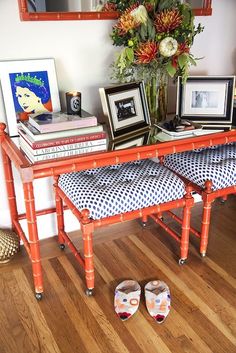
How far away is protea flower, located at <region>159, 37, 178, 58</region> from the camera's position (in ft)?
5.35

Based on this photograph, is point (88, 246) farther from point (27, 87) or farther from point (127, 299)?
point (27, 87)

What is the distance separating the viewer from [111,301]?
166 cm

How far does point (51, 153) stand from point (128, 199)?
370mm

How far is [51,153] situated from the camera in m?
1.45

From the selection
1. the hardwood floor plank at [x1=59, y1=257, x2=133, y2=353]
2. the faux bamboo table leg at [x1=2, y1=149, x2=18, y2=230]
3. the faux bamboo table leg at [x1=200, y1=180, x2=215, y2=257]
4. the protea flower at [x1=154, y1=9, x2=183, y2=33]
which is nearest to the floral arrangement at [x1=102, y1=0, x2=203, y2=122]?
the protea flower at [x1=154, y1=9, x2=183, y2=33]

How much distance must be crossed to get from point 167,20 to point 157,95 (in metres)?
0.35

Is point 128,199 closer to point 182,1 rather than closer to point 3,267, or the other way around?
point 3,267

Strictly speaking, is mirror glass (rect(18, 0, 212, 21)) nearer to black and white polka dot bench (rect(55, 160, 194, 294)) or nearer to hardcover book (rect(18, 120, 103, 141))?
hardcover book (rect(18, 120, 103, 141))

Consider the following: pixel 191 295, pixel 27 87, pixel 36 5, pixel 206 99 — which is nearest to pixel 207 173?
pixel 206 99

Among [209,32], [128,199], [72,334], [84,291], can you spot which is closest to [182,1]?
[209,32]

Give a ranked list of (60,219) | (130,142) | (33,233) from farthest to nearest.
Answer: (60,219)
(130,142)
(33,233)

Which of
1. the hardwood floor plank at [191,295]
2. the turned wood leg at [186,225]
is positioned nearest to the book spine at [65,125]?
the turned wood leg at [186,225]

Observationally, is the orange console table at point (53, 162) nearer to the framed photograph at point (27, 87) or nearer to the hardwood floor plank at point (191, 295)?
the framed photograph at point (27, 87)

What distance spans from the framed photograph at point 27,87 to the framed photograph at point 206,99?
618 millimetres
